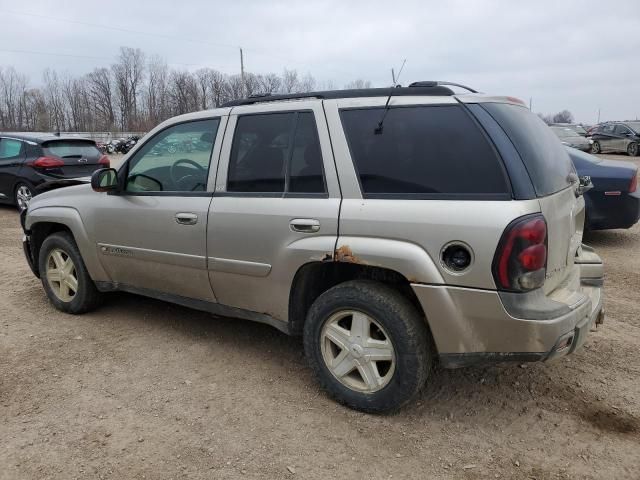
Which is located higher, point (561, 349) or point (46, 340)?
point (561, 349)

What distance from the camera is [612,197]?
21.7 feet

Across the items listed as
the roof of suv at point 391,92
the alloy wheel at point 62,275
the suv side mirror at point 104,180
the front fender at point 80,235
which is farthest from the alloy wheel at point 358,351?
the alloy wheel at point 62,275

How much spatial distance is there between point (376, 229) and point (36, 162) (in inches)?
368

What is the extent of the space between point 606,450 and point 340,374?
1463mm

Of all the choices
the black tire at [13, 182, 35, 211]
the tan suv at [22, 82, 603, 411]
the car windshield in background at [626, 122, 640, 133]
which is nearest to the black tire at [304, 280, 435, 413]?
the tan suv at [22, 82, 603, 411]

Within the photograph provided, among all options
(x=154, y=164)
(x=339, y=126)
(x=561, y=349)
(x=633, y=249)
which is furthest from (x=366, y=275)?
(x=633, y=249)

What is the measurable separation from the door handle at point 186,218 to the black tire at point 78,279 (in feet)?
→ 4.47

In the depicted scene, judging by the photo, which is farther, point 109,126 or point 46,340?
point 109,126

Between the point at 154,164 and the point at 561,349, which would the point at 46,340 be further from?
the point at 561,349

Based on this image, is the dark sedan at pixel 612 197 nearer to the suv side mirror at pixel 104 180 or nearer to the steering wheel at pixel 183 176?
the steering wheel at pixel 183 176

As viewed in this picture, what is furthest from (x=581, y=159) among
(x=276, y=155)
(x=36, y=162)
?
(x=36, y=162)

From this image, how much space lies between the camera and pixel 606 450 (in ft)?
9.07

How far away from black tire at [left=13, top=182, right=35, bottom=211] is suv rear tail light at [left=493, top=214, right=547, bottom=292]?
997cm

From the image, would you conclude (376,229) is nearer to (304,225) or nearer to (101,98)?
(304,225)
